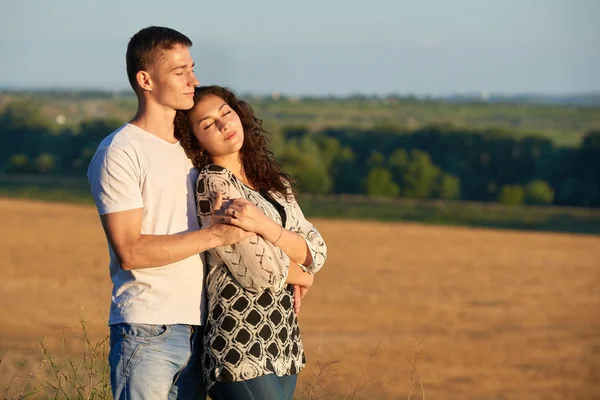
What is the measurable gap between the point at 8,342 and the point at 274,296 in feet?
40.7

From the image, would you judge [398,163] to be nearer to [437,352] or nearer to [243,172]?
[437,352]

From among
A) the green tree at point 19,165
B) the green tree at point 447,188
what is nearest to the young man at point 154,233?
the green tree at point 447,188

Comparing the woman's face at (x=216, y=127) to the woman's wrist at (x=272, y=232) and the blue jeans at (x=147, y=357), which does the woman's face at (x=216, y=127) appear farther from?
the blue jeans at (x=147, y=357)

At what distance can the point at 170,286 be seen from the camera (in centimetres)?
351

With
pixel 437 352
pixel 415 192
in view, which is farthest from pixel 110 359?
pixel 415 192

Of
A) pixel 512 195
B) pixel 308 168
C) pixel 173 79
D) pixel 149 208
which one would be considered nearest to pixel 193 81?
pixel 173 79

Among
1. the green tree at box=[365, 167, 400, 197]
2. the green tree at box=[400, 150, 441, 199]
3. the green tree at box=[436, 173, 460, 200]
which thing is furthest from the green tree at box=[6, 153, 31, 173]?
the green tree at box=[436, 173, 460, 200]

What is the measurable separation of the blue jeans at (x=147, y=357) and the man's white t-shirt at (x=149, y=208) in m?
0.04

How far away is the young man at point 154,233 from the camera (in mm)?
3428

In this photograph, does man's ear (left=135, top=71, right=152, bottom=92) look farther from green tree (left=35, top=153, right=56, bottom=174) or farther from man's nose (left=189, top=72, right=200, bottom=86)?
green tree (left=35, top=153, right=56, bottom=174)

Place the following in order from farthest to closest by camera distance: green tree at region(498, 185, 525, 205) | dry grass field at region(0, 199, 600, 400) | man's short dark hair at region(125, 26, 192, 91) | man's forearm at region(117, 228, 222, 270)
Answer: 1. green tree at region(498, 185, 525, 205)
2. dry grass field at region(0, 199, 600, 400)
3. man's short dark hair at region(125, 26, 192, 91)
4. man's forearm at region(117, 228, 222, 270)

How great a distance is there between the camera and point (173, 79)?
3.66 metres

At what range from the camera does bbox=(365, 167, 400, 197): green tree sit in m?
58.8

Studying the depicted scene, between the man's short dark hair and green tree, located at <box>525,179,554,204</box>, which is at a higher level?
the man's short dark hair
